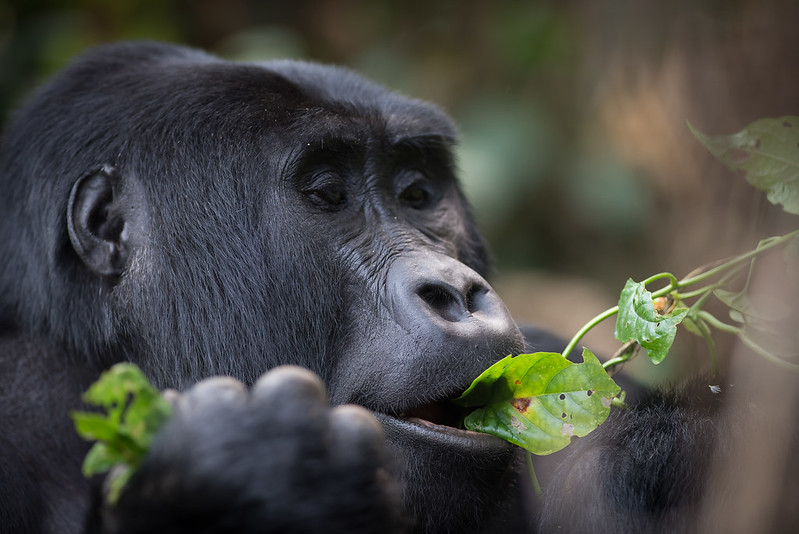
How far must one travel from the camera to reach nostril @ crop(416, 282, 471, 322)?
2397 millimetres

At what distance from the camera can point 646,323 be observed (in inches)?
91.2

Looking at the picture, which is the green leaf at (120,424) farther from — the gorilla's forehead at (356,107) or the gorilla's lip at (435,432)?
the gorilla's forehead at (356,107)

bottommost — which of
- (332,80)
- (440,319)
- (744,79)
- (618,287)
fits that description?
(618,287)

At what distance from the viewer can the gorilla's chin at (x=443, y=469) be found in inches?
89.7

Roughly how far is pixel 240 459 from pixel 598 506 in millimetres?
1136

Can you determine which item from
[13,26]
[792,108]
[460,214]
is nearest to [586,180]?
[792,108]

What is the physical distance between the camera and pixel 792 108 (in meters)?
4.39

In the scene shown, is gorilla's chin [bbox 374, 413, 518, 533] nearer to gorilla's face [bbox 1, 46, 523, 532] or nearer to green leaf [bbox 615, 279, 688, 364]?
gorilla's face [bbox 1, 46, 523, 532]

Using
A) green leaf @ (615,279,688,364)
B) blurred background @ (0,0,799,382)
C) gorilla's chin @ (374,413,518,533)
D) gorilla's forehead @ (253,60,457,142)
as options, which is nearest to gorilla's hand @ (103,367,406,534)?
gorilla's chin @ (374,413,518,533)

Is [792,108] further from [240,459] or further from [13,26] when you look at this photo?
[13,26]

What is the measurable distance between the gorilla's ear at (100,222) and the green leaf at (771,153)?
182 centimetres

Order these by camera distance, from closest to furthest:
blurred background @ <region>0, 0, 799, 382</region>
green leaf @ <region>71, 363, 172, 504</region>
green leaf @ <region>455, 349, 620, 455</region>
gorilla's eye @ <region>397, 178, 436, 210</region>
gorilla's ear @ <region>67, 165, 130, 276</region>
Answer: green leaf @ <region>71, 363, 172, 504</region>, green leaf @ <region>455, 349, 620, 455</region>, gorilla's ear @ <region>67, 165, 130, 276</region>, gorilla's eye @ <region>397, 178, 436, 210</region>, blurred background @ <region>0, 0, 799, 382</region>

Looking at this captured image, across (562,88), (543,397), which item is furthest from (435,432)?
(562,88)

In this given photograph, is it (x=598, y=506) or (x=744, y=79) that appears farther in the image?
(x=744, y=79)
